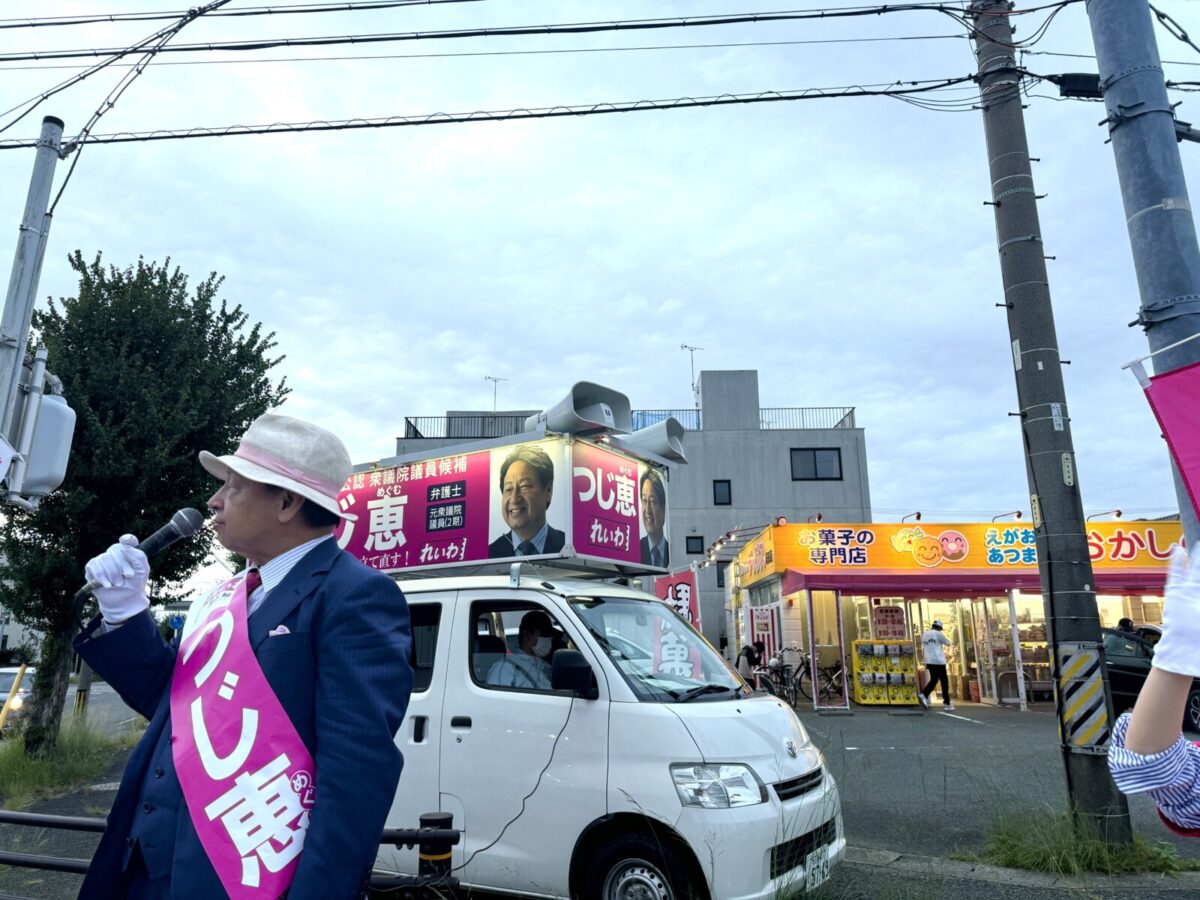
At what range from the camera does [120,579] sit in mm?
2096

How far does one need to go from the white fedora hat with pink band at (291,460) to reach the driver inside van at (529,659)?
9.05 ft

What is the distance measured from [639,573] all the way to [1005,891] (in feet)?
10.2

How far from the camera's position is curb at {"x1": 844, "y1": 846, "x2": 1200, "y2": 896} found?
198 inches

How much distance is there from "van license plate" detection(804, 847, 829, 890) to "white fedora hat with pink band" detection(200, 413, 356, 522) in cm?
326

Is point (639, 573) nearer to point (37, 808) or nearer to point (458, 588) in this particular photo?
point (458, 588)

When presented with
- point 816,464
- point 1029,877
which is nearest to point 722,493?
point 816,464

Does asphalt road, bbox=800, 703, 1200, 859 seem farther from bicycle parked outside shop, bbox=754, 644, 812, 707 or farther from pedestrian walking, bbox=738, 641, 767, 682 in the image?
bicycle parked outside shop, bbox=754, 644, 812, 707

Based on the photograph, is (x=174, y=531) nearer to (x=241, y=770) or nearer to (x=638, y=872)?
(x=241, y=770)

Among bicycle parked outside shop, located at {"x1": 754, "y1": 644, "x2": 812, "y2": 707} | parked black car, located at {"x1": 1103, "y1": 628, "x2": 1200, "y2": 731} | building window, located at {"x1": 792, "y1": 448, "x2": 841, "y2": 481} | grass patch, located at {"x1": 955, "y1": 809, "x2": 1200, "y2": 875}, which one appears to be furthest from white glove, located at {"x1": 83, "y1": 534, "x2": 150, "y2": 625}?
building window, located at {"x1": 792, "y1": 448, "x2": 841, "y2": 481}

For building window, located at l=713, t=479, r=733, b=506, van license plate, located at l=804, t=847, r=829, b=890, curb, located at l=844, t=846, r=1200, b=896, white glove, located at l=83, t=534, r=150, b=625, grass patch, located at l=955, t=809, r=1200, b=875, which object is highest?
building window, located at l=713, t=479, r=733, b=506

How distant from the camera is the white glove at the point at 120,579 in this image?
6.82ft

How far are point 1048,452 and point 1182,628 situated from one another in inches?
201

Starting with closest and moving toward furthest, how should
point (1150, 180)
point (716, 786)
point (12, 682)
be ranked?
point (1150, 180)
point (716, 786)
point (12, 682)

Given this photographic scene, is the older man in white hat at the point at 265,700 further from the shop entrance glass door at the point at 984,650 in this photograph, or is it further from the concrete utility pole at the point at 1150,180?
the shop entrance glass door at the point at 984,650
